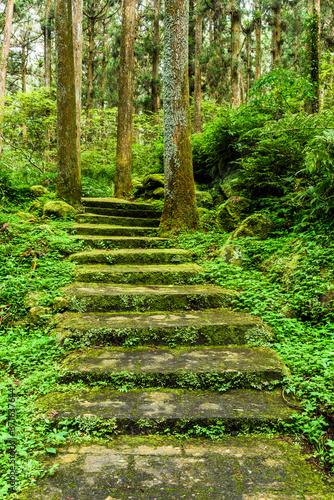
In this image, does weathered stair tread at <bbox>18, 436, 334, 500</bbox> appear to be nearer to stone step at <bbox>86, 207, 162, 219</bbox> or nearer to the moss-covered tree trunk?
the moss-covered tree trunk

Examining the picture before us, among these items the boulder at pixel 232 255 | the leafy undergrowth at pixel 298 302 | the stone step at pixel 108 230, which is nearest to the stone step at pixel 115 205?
the stone step at pixel 108 230

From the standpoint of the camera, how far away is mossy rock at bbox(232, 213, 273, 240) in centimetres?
556

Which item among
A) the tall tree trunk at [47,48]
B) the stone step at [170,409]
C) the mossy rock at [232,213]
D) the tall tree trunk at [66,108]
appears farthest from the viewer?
the tall tree trunk at [47,48]

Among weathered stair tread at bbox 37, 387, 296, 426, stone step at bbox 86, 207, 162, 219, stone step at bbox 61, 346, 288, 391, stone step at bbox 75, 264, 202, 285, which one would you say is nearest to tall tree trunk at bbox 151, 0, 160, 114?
stone step at bbox 86, 207, 162, 219

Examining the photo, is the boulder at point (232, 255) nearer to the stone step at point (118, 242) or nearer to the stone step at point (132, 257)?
the stone step at point (132, 257)

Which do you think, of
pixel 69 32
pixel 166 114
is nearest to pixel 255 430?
pixel 166 114

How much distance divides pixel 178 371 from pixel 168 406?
13.2 inches

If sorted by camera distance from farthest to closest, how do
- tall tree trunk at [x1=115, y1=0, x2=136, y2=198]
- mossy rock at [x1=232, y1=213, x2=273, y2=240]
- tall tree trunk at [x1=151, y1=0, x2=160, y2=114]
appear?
tall tree trunk at [x1=151, y1=0, x2=160, y2=114]
tall tree trunk at [x1=115, y1=0, x2=136, y2=198]
mossy rock at [x1=232, y1=213, x2=273, y2=240]

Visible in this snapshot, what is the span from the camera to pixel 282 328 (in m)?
3.53

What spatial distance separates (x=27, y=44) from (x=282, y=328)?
91.1 feet

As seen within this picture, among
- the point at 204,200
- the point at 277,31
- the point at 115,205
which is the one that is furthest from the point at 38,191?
the point at 277,31

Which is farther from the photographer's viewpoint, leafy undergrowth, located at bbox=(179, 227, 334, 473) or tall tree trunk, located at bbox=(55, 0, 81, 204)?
tall tree trunk, located at bbox=(55, 0, 81, 204)

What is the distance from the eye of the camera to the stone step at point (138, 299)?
381 centimetres

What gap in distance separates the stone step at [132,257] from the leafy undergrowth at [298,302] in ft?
1.25
